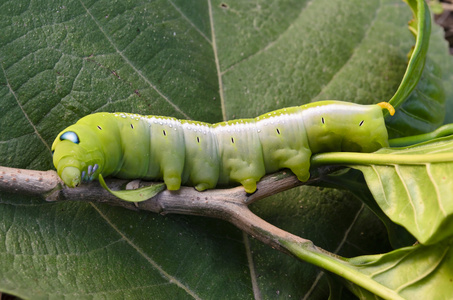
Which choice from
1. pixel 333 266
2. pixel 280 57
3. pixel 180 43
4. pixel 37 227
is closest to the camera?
pixel 333 266

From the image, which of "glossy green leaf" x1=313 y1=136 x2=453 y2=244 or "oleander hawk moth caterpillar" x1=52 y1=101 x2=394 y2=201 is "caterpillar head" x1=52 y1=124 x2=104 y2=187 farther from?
"glossy green leaf" x1=313 y1=136 x2=453 y2=244

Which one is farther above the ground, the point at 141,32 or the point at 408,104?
the point at 141,32

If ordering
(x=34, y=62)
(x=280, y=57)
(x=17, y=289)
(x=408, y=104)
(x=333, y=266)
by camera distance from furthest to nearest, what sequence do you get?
(x=280, y=57), (x=408, y=104), (x=34, y=62), (x=333, y=266), (x=17, y=289)

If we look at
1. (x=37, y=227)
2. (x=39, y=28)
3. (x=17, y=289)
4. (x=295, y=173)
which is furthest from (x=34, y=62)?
(x=295, y=173)

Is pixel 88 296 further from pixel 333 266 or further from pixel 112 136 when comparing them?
pixel 333 266

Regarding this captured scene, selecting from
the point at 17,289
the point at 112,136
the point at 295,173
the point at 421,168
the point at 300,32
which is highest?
the point at 300,32

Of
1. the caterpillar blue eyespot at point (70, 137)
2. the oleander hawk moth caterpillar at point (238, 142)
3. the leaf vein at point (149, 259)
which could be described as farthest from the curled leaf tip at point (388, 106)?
the caterpillar blue eyespot at point (70, 137)

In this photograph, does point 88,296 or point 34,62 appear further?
point 34,62
